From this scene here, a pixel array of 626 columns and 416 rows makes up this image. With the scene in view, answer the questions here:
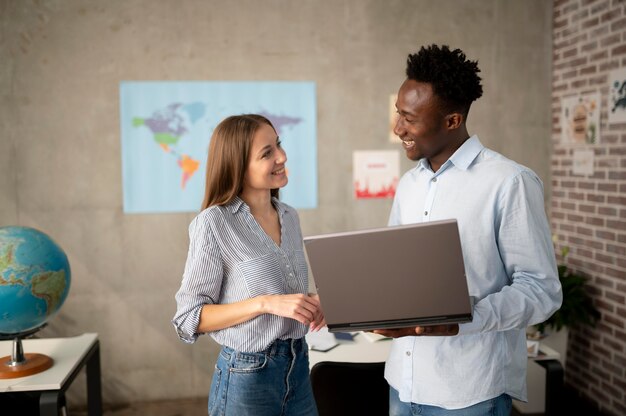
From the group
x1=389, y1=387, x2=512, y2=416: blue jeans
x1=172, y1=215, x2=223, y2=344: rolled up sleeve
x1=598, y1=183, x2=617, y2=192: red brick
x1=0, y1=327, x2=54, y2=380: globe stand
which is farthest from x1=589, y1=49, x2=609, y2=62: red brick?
x1=0, y1=327, x2=54, y2=380: globe stand

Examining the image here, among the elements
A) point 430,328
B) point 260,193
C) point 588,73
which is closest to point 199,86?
point 260,193

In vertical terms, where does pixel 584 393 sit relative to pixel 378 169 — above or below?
below

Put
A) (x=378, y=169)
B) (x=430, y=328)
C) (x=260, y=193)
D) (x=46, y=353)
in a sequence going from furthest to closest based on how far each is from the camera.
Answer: (x=378, y=169) → (x=46, y=353) → (x=260, y=193) → (x=430, y=328)

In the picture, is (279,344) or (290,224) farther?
(290,224)

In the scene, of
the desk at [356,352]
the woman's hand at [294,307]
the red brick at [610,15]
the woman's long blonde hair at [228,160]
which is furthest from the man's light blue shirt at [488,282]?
the red brick at [610,15]

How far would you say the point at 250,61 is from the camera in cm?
390

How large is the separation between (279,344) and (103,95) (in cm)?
271

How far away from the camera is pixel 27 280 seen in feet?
7.09

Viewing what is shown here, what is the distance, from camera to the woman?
5.46 feet

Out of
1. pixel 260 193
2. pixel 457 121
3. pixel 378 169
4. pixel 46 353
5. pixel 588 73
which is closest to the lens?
pixel 457 121

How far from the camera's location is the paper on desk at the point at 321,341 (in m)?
2.62

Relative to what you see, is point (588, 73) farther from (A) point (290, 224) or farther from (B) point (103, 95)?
(B) point (103, 95)

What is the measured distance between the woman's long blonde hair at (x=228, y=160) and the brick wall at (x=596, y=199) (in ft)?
8.49

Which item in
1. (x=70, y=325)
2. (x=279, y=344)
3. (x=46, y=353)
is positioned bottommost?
(x=70, y=325)
